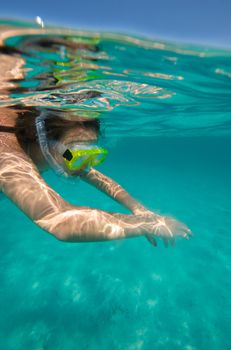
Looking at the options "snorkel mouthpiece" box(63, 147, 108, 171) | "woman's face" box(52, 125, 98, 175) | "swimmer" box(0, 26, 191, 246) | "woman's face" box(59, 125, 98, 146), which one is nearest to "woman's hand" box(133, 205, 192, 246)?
"swimmer" box(0, 26, 191, 246)

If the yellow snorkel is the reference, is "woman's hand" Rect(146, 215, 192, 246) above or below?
below

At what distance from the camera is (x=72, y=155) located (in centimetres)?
388

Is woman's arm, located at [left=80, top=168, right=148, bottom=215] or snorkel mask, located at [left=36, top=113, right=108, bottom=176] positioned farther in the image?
woman's arm, located at [left=80, top=168, right=148, bottom=215]

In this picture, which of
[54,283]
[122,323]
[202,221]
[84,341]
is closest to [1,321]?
[54,283]

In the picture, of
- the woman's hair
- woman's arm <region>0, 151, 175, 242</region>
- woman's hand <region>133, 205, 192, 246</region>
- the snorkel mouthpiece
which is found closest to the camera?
woman's arm <region>0, 151, 175, 242</region>

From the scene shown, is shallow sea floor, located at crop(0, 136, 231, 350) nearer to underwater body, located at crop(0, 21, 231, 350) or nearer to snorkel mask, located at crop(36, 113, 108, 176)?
underwater body, located at crop(0, 21, 231, 350)

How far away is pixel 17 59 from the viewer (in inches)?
238

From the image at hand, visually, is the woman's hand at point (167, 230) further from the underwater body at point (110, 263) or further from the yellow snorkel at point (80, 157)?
the underwater body at point (110, 263)

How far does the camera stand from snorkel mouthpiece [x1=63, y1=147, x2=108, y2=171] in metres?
3.89

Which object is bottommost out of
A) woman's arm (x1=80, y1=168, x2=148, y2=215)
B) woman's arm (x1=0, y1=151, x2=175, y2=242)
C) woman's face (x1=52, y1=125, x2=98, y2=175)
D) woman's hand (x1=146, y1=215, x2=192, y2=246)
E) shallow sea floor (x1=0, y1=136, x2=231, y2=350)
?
shallow sea floor (x1=0, y1=136, x2=231, y2=350)

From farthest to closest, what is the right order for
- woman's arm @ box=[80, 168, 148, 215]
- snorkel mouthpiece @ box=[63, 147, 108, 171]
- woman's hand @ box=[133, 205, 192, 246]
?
woman's arm @ box=[80, 168, 148, 215], snorkel mouthpiece @ box=[63, 147, 108, 171], woman's hand @ box=[133, 205, 192, 246]

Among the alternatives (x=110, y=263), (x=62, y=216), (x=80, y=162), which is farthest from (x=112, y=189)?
(x=110, y=263)

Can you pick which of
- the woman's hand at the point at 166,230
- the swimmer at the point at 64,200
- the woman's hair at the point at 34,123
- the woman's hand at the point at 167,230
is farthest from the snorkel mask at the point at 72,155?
the woman's hand at the point at 167,230

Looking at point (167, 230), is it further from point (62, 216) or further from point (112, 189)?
point (112, 189)
